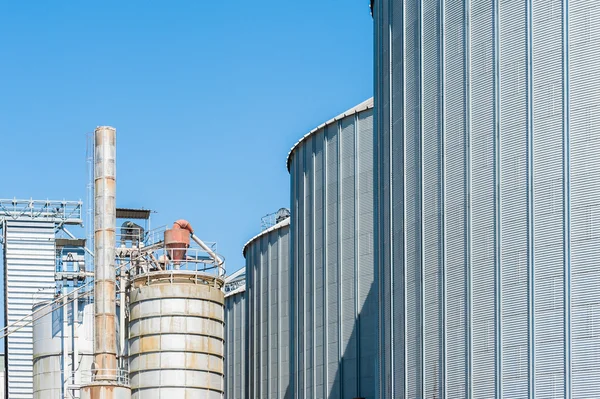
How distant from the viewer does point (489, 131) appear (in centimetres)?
2603

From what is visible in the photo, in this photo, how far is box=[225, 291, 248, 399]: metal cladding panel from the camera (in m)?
58.7

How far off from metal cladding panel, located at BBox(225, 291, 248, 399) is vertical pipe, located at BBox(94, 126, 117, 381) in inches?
328

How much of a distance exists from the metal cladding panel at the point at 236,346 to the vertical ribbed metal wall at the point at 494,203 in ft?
95.9

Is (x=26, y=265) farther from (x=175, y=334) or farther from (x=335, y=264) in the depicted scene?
(x=335, y=264)

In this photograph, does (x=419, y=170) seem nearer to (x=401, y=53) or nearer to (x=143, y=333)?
(x=401, y=53)

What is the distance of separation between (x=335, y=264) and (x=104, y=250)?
14.0m

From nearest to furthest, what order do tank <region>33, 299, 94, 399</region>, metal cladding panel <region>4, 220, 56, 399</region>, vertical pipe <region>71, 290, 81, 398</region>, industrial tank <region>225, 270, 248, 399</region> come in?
vertical pipe <region>71, 290, 81, 398</region> → tank <region>33, 299, 94, 399</region> → industrial tank <region>225, 270, 248, 399</region> → metal cladding panel <region>4, 220, 56, 399</region>

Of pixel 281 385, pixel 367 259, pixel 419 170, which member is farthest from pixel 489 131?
pixel 281 385

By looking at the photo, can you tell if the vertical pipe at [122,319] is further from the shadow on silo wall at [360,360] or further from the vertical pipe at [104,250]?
the shadow on silo wall at [360,360]

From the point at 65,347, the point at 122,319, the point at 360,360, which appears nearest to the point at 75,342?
the point at 65,347

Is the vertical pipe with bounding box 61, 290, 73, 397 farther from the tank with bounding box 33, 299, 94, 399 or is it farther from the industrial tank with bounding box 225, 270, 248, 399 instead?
the industrial tank with bounding box 225, 270, 248, 399

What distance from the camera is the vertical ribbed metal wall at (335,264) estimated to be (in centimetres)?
3991

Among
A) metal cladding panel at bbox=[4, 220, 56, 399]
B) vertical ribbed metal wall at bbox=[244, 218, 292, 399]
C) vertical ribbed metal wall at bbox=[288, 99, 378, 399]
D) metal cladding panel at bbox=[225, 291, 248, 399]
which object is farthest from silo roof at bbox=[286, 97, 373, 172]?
metal cladding panel at bbox=[4, 220, 56, 399]

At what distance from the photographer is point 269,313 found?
5247 cm
